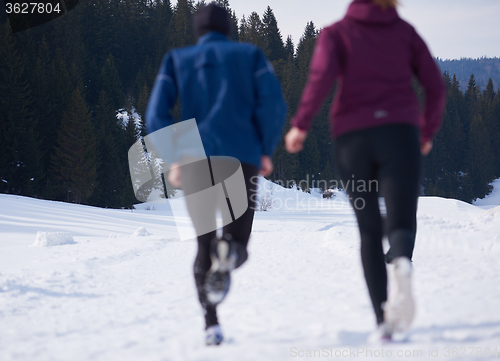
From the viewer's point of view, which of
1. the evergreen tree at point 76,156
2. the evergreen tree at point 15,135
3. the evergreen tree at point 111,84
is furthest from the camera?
the evergreen tree at point 111,84

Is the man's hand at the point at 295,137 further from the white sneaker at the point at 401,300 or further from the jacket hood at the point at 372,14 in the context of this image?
the white sneaker at the point at 401,300

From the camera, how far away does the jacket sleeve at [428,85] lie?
6.63 feet

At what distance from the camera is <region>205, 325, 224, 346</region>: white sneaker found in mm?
2150

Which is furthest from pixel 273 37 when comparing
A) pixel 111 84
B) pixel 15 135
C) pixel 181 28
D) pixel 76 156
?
pixel 15 135

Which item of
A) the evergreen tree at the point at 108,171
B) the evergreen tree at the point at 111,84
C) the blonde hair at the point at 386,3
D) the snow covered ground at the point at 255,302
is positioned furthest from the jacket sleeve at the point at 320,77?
the evergreen tree at the point at 111,84

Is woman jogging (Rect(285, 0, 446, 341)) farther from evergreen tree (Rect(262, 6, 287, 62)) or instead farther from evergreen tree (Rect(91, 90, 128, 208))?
evergreen tree (Rect(262, 6, 287, 62))

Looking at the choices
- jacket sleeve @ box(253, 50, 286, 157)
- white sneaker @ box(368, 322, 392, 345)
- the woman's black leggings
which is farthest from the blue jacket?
white sneaker @ box(368, 322, 392, 345)

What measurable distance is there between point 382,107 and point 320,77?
1.06 ft

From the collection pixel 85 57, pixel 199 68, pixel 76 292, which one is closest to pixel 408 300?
pixel 199 68

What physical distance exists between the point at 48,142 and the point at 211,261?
29.5 meters

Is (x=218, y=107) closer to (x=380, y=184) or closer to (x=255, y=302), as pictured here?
(x=380, y=184)

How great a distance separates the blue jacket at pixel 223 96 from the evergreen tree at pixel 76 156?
2679 cm

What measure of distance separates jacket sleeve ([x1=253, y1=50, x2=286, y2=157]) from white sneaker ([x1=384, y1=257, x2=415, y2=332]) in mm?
861

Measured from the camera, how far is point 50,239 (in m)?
7.20
